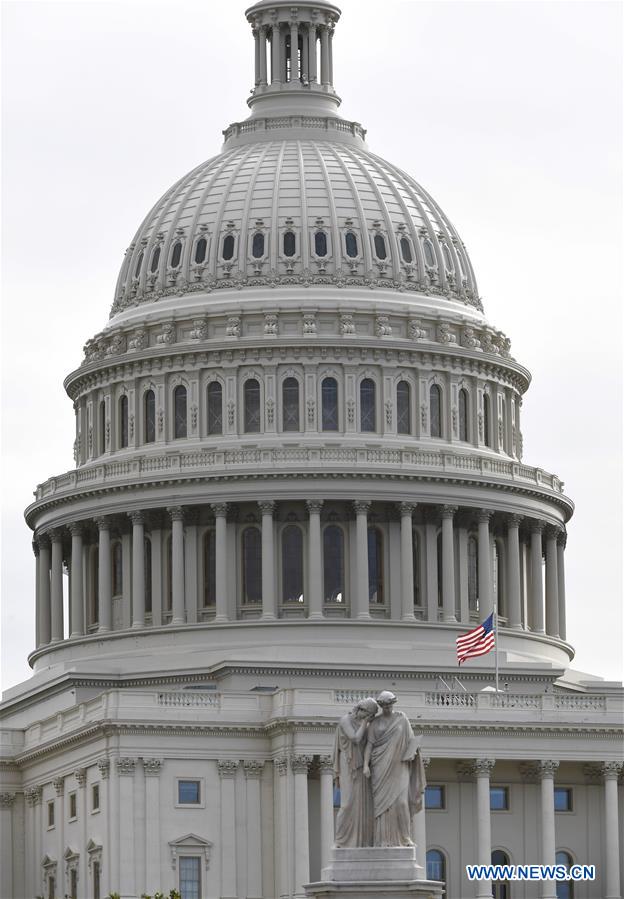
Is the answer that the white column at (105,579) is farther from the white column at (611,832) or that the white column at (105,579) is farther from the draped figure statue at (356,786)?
the draped figure statue at (356,786)

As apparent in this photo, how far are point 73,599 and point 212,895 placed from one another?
2915cm

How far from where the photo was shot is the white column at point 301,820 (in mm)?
113188

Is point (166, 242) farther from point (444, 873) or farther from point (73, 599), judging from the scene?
point (444, 873)

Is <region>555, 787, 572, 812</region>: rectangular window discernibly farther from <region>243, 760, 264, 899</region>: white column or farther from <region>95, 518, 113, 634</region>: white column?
<region>95, 518, 113, 634</region>: white column

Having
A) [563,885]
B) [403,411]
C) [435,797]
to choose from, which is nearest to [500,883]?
[563,885]

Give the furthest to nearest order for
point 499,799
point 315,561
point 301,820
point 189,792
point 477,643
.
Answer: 1. point 315,561
2. point 477,643
3. point 499,799
4. point 189,792
5. point 301,820

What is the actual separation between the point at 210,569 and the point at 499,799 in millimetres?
23781

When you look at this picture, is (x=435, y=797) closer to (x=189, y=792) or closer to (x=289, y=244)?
(x=189, y=792)

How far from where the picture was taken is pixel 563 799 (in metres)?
120

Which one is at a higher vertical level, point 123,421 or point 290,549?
point 123,421

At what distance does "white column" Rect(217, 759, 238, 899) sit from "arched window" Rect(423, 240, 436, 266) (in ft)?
118

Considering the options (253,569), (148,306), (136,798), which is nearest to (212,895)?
(136,798)

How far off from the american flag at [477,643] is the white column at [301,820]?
9833 mm

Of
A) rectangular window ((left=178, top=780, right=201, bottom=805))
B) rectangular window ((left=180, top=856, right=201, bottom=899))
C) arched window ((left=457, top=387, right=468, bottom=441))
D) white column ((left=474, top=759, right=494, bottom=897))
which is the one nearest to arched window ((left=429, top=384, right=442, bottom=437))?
arched window ((left=457, top=387, right=468, bottom=441))
